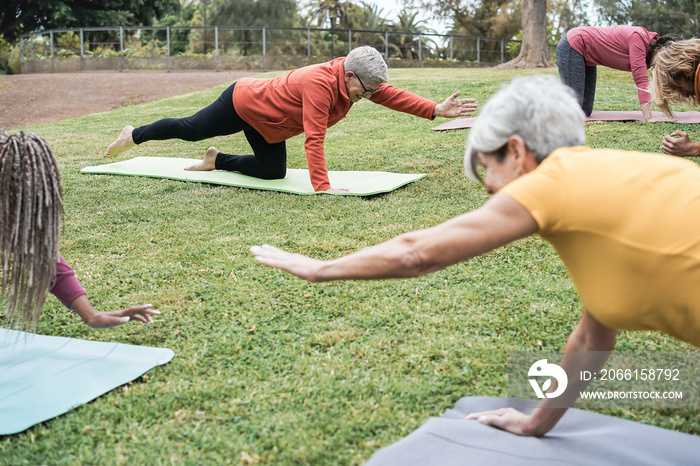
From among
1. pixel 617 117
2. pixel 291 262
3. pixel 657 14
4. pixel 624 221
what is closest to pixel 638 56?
pixel 617 117

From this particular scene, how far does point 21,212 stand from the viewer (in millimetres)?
2123

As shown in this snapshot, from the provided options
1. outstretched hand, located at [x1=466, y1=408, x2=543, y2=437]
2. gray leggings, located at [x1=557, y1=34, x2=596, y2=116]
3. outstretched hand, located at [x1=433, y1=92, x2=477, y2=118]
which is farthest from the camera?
A: gray leggings, located at [x1=557, y1=34, x2=596, y2=116]

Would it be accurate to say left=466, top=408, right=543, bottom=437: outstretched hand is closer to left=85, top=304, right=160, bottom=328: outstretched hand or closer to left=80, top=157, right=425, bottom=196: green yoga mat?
left=85, top=304, right=160, bottom=328: outstretched hand

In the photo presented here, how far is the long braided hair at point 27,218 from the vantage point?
2115mm

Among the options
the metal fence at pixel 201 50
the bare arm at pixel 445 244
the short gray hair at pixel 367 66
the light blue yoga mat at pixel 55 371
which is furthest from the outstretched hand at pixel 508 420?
the metal fence at pixel 201 50

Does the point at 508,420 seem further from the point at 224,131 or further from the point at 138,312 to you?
the point at 224,131

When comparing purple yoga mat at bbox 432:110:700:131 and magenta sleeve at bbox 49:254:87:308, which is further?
purple yoga mat at bbox 432:110:700:131

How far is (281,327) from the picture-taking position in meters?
2.76

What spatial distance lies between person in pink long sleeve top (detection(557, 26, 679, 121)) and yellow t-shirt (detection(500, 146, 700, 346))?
17.4 ft

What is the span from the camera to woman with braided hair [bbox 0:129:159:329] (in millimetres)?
2115

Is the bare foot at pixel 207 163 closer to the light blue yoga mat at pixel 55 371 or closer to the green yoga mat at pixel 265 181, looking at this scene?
the green yoga mat at pixel 265 181

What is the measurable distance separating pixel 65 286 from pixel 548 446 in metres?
1.79

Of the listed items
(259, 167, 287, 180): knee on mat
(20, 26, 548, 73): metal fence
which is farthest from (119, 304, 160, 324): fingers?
(20, 26, 548, 73): metal fence

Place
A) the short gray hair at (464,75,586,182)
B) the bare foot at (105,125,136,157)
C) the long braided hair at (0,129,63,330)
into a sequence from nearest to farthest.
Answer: the short gray hair at (464,75,586,182) → the long braided hair at (0,129,63,330) → the bare foot at (105,125,136,157)
